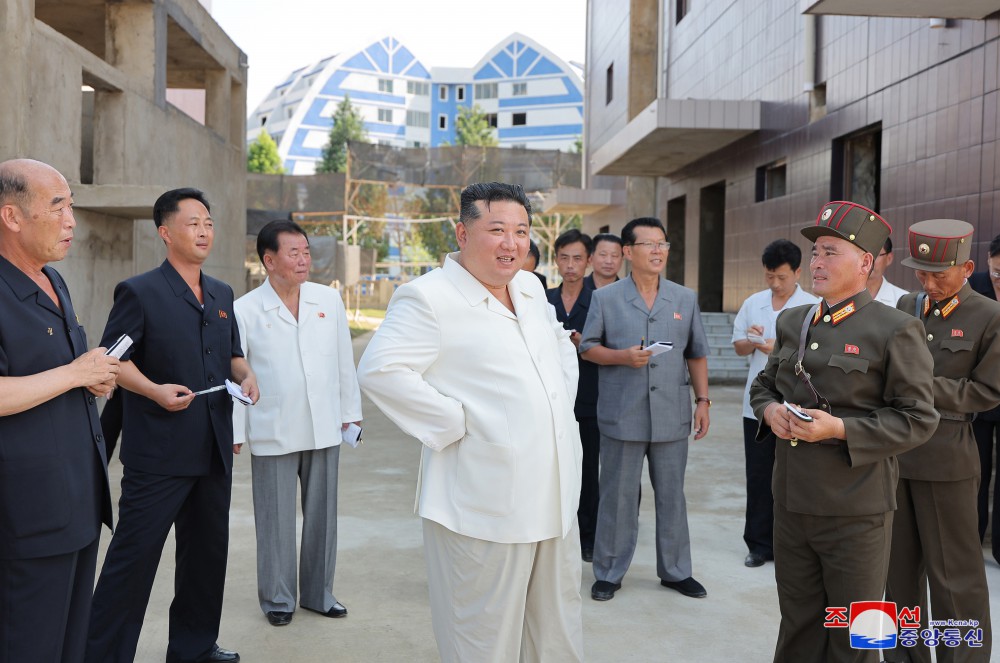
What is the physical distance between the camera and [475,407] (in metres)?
2.63

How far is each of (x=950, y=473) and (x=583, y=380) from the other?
2368 millimetres

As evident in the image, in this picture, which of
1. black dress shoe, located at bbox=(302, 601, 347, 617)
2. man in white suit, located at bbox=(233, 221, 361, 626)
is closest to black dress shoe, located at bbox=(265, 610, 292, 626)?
man in white suit, located at bbox=(233, 221, 361, 626)

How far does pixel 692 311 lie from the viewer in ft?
15.3

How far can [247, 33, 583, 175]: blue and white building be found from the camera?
6234cm

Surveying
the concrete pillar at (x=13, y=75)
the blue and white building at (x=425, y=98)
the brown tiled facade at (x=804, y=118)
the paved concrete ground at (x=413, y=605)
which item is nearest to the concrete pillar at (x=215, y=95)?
the concrete pillar at (x=13, y=75)

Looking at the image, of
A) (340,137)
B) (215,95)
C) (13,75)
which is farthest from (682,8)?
(340,137)

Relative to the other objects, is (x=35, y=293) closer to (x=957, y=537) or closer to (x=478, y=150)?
(x=957, y=537)

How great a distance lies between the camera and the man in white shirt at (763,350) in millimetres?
4953

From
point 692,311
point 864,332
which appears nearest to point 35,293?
point 864,332

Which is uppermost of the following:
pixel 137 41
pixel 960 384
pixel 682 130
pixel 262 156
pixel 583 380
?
pixel 262 156

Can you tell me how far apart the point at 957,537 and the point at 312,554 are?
2.82 meters

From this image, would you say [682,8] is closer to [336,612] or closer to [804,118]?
[804,118]

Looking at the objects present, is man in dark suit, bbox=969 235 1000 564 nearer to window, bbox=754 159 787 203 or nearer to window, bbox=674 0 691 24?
window, bbox=754 159 787 203

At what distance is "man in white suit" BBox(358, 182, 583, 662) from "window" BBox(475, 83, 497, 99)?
63.7m
